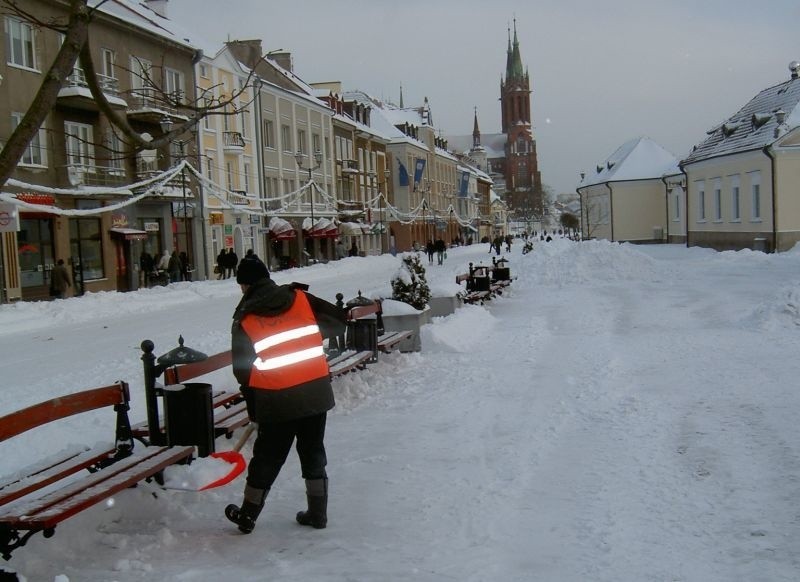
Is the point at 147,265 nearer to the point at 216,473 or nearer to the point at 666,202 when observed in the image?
the point at 216,473

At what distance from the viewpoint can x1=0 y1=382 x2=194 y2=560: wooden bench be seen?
418 centimetres

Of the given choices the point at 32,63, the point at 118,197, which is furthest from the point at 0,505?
the point at 118,197

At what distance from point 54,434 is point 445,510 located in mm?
4585

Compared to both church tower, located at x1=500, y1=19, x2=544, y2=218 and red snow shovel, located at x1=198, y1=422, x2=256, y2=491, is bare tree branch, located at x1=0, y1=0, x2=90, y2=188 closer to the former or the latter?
red snow shovel, located at x1=198, y1=422, x2=256, y2=491

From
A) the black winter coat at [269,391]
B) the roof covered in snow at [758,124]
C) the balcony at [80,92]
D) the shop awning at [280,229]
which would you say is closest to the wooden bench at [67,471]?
the black winter coat at [269,391]

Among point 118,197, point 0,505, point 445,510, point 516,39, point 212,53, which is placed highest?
point 516,39

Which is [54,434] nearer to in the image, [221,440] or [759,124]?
[221,440]

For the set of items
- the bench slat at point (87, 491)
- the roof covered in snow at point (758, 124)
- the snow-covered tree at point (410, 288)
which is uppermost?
the roof covered in snow at point (758, 124)

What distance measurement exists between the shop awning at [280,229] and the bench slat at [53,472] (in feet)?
128

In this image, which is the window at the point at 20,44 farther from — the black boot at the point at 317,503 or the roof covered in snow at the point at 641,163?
the roof covered in snow at the point at 641,163

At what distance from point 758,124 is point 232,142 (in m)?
25.9

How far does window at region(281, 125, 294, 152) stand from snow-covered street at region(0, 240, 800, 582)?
35419 mm

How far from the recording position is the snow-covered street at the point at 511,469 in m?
4.56

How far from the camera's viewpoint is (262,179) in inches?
1763
